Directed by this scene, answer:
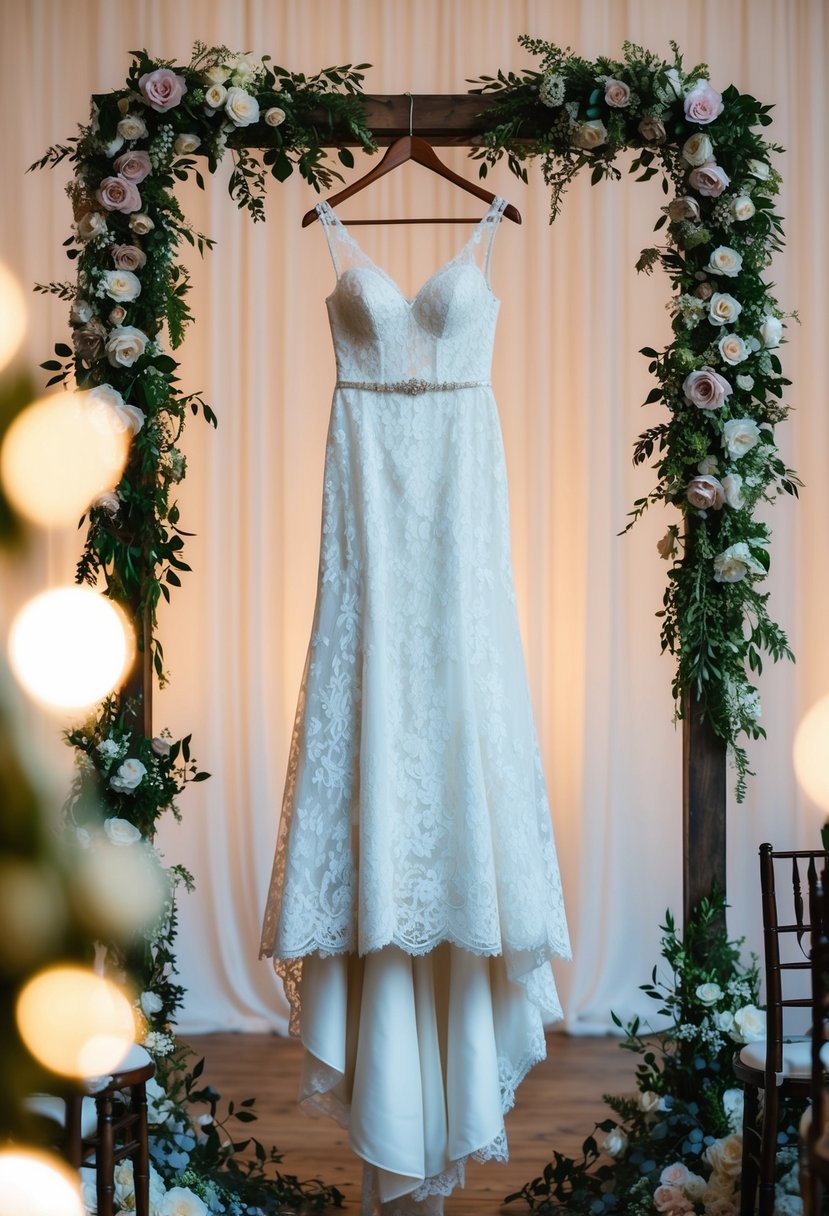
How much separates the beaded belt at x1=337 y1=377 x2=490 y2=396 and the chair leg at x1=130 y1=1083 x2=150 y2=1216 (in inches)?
56.1

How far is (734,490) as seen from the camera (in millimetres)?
2814

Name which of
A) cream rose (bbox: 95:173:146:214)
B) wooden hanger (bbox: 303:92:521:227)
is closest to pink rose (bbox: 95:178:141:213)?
cream rose (bbox: 95:173:146:214)

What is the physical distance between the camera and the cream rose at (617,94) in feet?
9.17

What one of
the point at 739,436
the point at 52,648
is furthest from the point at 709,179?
the point at 52,648

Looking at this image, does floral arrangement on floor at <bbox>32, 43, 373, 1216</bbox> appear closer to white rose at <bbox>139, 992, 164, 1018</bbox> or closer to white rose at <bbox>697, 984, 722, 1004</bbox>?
white rose at <bbox>139, 992, 164, 1018</bbox>

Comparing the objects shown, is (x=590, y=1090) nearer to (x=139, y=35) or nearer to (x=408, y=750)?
(x=408, y=750)

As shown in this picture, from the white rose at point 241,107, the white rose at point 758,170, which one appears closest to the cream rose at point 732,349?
the white rose at point 758,170

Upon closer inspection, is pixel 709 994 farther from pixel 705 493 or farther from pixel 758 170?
pixel 758 170

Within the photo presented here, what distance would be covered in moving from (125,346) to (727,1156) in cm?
212

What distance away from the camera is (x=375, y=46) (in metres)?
4.39

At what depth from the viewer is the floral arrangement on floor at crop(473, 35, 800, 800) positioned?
282 cm

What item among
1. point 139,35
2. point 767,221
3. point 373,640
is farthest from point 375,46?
point 373,640

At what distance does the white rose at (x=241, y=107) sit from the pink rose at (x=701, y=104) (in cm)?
94

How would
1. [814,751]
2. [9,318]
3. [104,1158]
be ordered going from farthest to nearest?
1. [814,751]
2. [104,1158]
3. [9,318]
